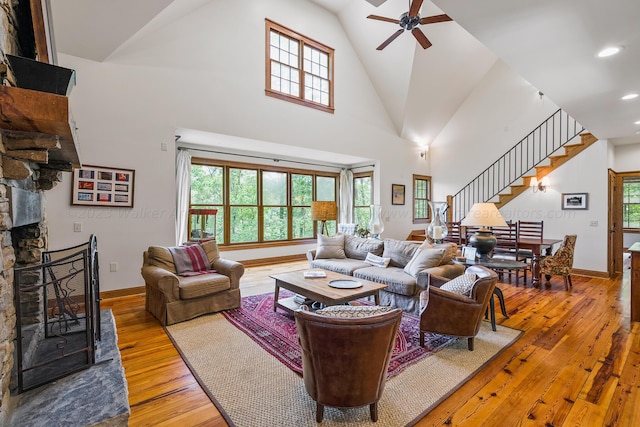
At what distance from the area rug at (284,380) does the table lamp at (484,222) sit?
103 cm

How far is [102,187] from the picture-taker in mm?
4074

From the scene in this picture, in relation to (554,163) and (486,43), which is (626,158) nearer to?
(554,163)

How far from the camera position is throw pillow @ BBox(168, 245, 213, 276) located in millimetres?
3811

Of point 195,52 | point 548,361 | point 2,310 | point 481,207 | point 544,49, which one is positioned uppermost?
point 195,52

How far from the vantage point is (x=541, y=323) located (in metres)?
3.39

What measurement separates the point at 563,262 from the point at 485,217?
2292 millimetres

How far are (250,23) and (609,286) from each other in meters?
7.45

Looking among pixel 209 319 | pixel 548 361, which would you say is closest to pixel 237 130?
pixel 209 319

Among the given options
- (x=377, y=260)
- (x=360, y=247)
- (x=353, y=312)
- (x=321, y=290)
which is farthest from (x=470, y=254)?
(x=353, y=312)

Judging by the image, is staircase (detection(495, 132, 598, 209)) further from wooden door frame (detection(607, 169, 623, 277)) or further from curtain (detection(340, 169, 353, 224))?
curtain (detection(340, 169, 353, 224))

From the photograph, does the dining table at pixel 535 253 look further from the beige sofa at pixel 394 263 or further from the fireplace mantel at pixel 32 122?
the fireplace mantel at pixel 32 122

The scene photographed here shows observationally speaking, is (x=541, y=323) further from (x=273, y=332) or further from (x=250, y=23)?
(x=250, y=23)

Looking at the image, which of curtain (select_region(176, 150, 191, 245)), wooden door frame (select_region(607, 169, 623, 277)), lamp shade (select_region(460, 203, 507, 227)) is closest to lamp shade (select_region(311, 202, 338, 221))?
curtain (select_region(176, 150, 191, 245))

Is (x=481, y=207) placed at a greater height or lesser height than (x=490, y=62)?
lesser
